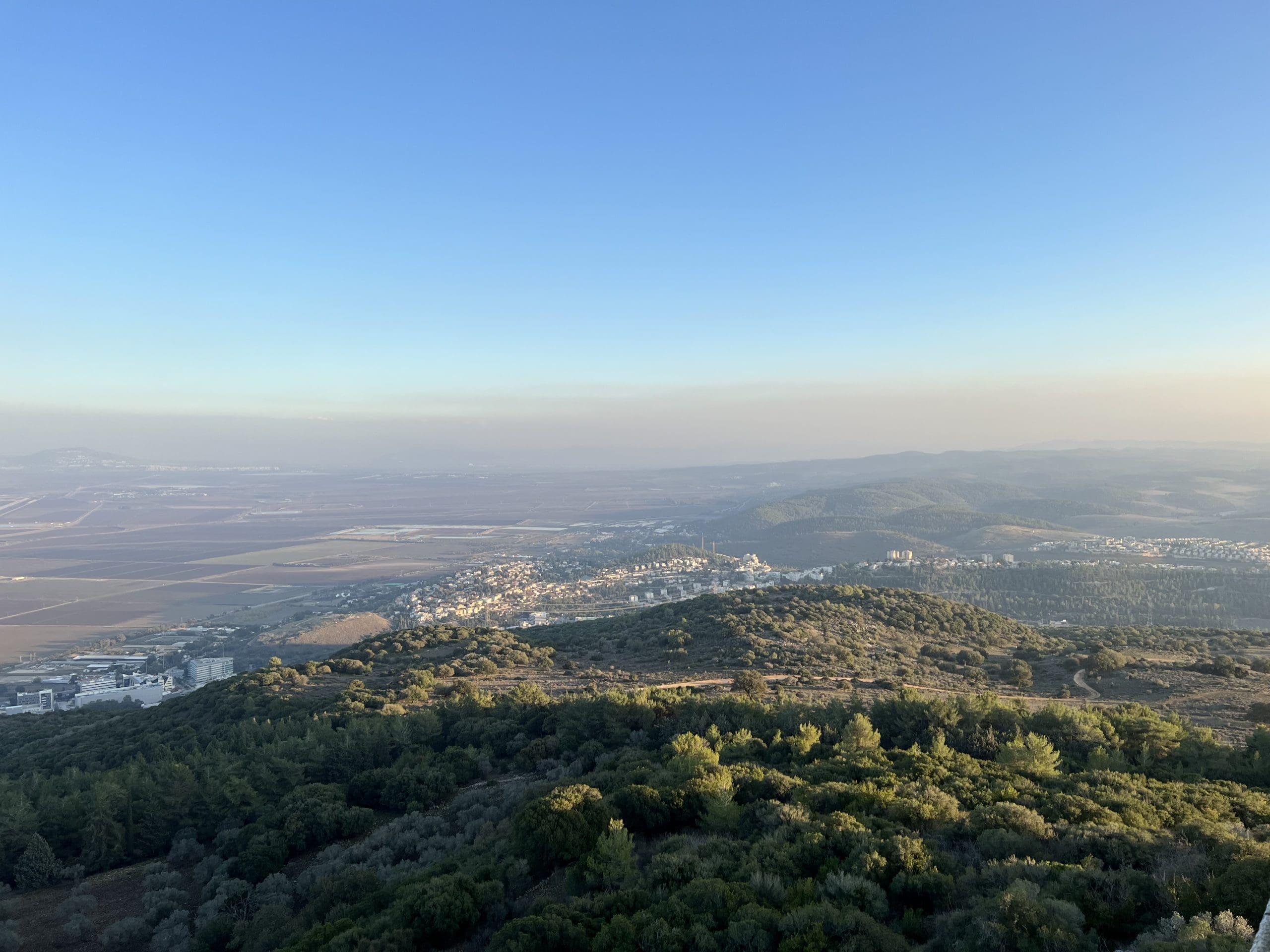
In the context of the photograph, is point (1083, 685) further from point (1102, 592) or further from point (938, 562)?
point (938, 562)

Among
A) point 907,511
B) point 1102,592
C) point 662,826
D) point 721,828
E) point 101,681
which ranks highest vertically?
point 721,828

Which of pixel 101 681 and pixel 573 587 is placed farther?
pixel 573 587

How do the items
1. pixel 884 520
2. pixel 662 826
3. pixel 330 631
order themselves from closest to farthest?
pixel 662 826
pixel 330 631
pixel 884 520

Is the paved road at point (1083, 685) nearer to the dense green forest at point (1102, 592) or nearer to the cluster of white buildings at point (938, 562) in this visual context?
the dense green forest at point (1102, 592)

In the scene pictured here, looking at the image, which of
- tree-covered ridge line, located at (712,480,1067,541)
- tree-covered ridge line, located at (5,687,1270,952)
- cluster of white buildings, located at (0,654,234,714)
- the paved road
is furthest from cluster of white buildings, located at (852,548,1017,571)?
cluster of white buildings, located at (0,654,234,714)

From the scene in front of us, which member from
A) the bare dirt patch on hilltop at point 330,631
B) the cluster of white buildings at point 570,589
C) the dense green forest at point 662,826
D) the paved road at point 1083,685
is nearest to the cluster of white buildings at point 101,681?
the bare dirt patch on hilltop at point 330,631

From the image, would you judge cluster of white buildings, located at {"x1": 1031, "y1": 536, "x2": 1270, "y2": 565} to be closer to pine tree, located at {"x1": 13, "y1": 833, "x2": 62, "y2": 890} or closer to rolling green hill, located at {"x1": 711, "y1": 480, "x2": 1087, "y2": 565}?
rolling green hill, located at {"x1": 711, "y1": 480, "x2": 1087, "y2": 565}

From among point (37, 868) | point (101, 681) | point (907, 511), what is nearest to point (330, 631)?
point (101, 681)
